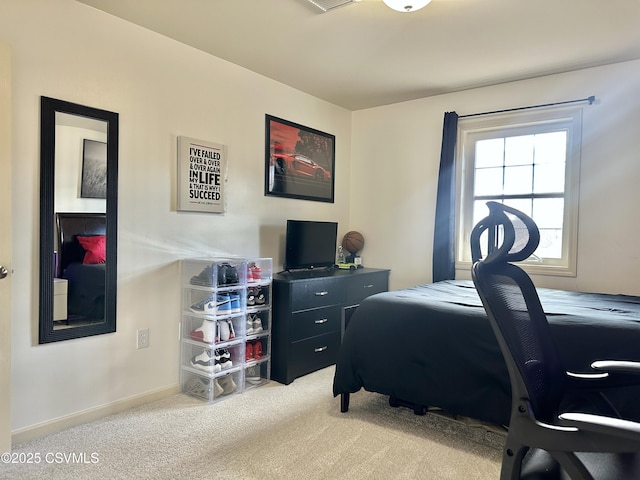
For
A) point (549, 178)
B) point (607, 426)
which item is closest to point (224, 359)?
point (607, 426)

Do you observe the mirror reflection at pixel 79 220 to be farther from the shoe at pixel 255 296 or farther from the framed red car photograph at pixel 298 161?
the framed red car photograph at pixel 298 161

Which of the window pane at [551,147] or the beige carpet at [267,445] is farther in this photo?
the window pane at [551,147]

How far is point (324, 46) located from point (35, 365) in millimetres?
2725

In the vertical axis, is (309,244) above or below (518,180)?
below

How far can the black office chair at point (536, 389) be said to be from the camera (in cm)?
108

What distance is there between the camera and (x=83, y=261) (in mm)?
2594

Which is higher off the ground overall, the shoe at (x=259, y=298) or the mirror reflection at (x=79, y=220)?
the mirror reflection at (x=79, y=220)

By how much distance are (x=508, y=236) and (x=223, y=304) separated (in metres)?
2.15

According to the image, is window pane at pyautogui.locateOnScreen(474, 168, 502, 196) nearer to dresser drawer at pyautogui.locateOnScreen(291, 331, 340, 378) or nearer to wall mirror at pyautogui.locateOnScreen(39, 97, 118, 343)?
dresser drawer at pyautogui.locateOnScreen(291, 331, 340, 378)

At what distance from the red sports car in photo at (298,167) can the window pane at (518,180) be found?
1.71 m

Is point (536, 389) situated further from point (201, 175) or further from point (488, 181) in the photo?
point (488, 181)

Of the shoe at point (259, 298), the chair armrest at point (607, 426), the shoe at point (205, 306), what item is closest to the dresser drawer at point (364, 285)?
the shoe at point (259, 298)

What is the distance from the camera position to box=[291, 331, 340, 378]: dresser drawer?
11.1 feet

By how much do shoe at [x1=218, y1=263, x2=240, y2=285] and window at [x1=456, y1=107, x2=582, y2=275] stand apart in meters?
2.15
